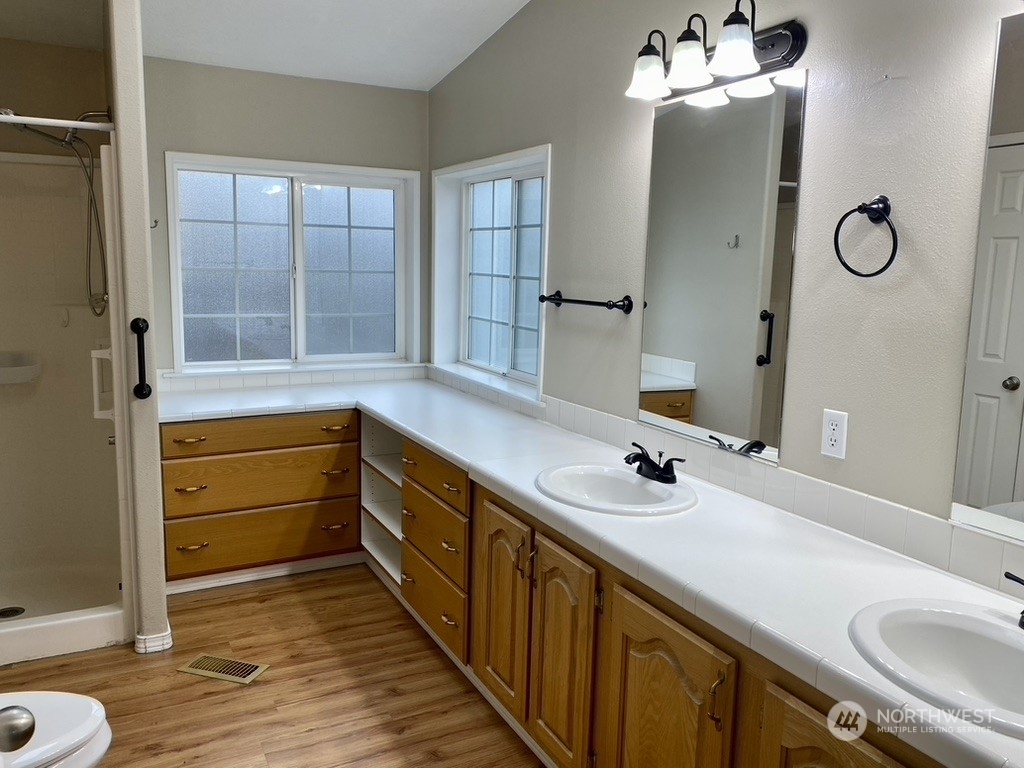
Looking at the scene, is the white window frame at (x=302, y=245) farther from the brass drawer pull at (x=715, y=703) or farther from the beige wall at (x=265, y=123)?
the brass drawer pull at (x=715, y=703)

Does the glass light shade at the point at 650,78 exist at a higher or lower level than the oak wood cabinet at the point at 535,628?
higher

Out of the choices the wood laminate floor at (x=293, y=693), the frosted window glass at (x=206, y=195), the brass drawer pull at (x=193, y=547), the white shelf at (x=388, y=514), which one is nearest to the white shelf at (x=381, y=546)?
the white shelf at (x=388, y=514)

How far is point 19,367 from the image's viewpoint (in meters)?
3.41

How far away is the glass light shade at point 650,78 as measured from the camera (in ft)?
7.25

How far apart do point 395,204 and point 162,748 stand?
2.93 m

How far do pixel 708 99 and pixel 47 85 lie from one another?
2903 mm

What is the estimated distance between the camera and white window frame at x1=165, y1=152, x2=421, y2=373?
3.71m

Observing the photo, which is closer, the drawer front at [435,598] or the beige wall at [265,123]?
the drawer front at [435,598]

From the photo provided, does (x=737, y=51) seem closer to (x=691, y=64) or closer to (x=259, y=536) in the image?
(x=691, y=64)

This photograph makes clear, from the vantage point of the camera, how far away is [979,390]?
158 centimetres

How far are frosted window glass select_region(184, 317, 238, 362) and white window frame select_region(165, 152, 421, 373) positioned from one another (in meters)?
0.04

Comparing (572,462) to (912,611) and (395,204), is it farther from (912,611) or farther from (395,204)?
(395,204)

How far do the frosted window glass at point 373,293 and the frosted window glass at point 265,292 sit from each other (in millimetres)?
367

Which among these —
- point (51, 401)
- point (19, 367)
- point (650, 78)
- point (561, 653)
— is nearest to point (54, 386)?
point (51, 401)
